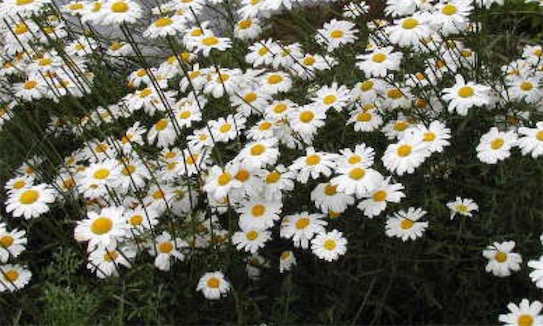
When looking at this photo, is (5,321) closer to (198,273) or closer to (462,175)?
(198,273)

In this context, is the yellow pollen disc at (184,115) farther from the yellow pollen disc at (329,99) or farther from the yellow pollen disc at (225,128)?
the yellow pollen disc at (329,99)

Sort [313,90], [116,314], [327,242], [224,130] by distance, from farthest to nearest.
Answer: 1. [313,90]
2. [224,130]
3. [116,314]
4. [327,242]

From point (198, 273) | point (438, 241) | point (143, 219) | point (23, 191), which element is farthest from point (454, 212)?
point (23, 191)

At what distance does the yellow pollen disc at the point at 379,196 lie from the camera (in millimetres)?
2494

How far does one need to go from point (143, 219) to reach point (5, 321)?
2.22ft

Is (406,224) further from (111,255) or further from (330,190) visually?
(111,255)

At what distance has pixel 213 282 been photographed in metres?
2.64

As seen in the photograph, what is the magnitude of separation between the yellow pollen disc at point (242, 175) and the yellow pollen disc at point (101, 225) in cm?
44

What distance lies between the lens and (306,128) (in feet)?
9.12

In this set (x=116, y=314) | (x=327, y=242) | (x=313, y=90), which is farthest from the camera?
(x=313, y=90)

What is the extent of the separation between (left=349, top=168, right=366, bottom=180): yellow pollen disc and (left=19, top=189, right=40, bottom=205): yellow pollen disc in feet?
3.67

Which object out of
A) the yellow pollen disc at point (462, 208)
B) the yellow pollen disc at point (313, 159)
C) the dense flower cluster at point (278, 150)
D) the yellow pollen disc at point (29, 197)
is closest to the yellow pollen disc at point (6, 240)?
the dense flower cluster at point (278, 150)


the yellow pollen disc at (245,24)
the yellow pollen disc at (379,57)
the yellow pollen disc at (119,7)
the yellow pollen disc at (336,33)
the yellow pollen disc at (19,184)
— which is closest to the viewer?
the yellow pollen disc at (119,7)

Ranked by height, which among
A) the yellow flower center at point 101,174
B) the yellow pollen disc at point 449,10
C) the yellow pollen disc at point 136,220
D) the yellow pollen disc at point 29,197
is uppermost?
the yellow pollen disc at point 449,10
